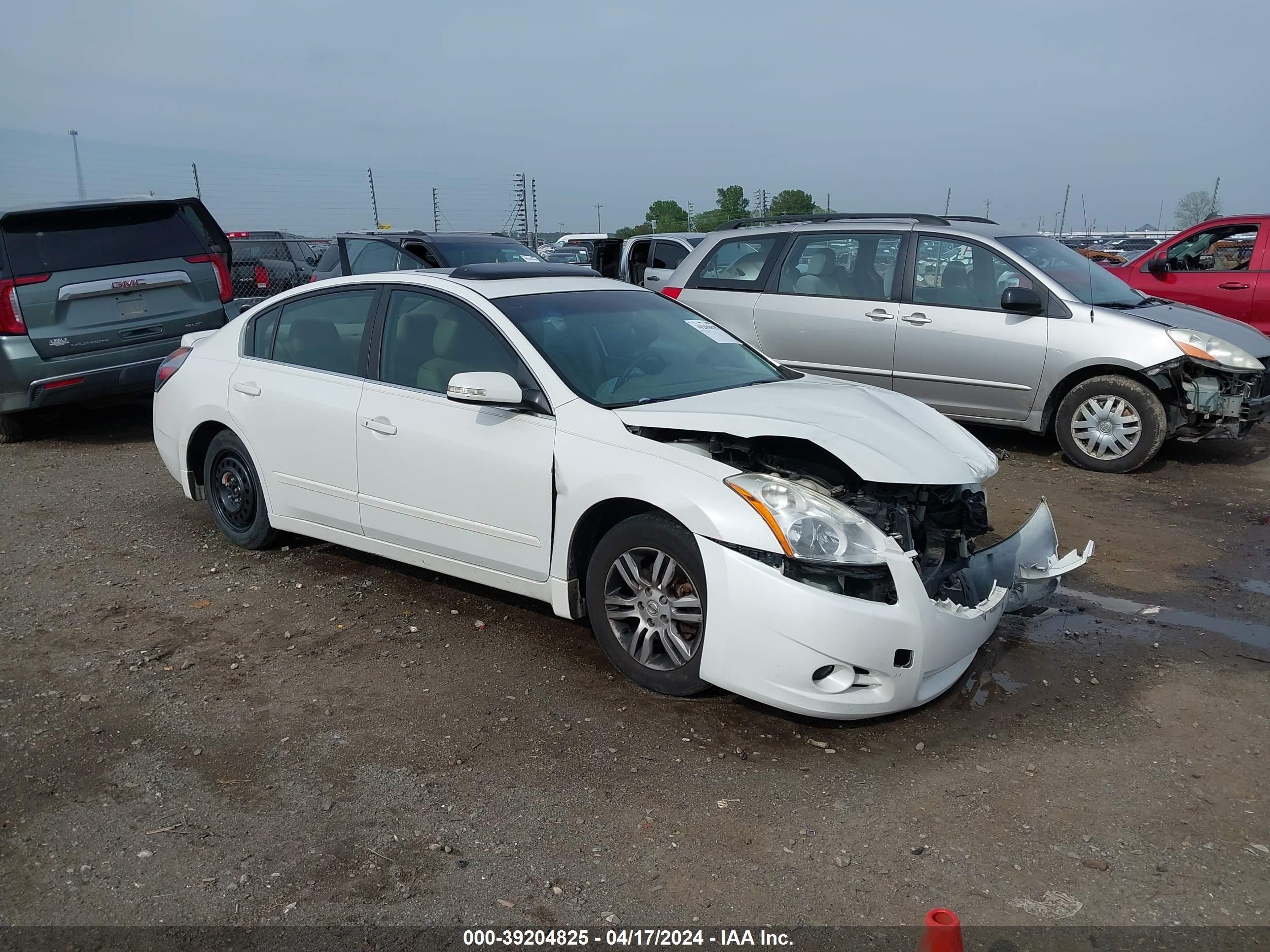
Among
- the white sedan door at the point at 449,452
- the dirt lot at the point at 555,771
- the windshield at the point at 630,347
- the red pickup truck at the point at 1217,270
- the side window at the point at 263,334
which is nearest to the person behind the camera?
the dirt lot at the point at 555,771

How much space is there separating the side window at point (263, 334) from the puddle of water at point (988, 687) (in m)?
3.89

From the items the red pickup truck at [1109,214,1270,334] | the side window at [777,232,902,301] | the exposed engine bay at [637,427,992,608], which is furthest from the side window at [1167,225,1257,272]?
the exposed engine bay at [637,427,992,608]

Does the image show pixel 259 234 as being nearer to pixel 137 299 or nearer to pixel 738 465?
pixel 137 299

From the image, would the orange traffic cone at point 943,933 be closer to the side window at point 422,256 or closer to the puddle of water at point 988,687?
the puddle of water at point 988,687

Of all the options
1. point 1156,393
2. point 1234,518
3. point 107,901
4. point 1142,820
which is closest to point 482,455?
point 107,901

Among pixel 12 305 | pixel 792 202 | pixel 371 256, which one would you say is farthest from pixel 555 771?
pixel 792 202

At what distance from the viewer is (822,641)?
139 inches

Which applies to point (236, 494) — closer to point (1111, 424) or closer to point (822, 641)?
point (822, 641)

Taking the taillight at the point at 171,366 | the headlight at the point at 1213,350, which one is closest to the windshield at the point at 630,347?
the taillight at the point at 171,366

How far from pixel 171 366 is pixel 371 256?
5.16 m

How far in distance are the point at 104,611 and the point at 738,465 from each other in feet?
10.8

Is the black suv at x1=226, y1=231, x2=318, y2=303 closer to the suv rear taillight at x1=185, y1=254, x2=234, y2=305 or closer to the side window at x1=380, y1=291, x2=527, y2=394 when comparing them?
the suv rear taillight at x1=185, y1=254, x2=234, y2=305

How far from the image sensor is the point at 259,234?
21188 millimetres

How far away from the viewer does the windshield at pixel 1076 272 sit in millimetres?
7891
